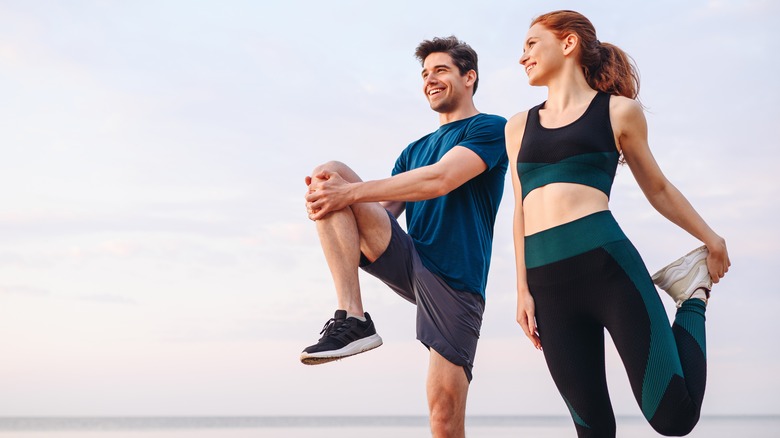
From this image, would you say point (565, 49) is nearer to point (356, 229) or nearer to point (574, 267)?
point (574, 267)

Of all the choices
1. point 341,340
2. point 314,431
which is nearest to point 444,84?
point 341,340

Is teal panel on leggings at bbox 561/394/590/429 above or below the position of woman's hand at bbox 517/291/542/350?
below

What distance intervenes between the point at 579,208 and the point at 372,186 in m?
0.97

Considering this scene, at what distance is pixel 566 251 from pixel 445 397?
4.11 feet

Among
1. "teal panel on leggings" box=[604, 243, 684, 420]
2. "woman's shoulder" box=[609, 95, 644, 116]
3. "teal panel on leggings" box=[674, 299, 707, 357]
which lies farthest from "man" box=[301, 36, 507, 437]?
"teal panel on leggings" box=[674, 299, 707, 357]

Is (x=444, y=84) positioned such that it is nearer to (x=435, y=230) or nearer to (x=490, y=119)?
(x=490, y=119)

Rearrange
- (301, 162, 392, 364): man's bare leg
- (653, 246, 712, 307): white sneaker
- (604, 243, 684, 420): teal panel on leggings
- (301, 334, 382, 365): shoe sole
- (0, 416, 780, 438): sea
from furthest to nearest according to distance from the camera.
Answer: (0, 416, 780, 438): sea
(301, 162, 392, 364): man's bare leg
(301, 334, 382, 365): shoe sole
(653, 246, 712, 307): white sneaker
(604, 243, 684, 420): teal panel on leggings

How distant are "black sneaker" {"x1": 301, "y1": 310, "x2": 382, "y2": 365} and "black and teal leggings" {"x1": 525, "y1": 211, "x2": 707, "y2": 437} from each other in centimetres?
78

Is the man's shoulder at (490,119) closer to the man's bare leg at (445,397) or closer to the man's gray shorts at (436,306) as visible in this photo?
the man's gray shorts at (436,306)

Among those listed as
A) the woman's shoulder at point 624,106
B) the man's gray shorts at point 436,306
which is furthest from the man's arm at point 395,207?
the woman's shoulder at point 624,106

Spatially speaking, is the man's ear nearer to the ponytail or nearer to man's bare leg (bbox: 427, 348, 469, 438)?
the ponytail

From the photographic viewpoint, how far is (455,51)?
4.28 m

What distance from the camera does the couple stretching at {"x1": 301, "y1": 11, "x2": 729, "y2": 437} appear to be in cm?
286

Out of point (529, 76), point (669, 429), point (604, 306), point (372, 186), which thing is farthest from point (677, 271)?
point (372, 186)
